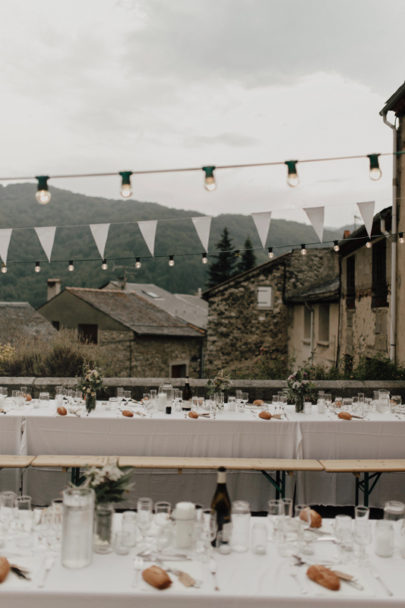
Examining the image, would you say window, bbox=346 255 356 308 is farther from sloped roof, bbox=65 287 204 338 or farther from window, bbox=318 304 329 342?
sloped roof, bbox=65 287 204 338

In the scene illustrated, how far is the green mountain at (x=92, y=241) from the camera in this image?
3609 cm

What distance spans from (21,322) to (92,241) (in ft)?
80.0

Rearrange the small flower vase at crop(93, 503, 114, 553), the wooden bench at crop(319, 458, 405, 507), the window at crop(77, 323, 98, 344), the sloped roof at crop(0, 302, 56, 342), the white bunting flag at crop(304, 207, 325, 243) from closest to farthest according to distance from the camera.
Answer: the small flower vase at crop(93, 503, 114, 553), the wooden bench at crop(319, 458, 405, 507), the white bunting flag at crop(304, 207, 325, 243), the sloped roof at crop(0, 302, 56, 342), the window at crop(77, 323, 98, 344)

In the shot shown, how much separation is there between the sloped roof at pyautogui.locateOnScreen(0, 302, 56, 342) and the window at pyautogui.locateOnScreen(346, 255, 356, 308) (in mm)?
12442

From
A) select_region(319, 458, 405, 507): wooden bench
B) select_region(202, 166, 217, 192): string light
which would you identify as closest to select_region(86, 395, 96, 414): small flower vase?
select_region(319, 458, 405, 507): wooden bench

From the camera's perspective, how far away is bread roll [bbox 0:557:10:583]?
7.18 feet

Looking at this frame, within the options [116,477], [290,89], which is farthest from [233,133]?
[116,477]

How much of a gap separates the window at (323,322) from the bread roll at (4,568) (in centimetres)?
1581

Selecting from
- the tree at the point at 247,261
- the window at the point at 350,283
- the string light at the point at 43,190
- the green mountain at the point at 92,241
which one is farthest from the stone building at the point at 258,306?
the tree at the point at 247,261

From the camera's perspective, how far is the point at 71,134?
40531 mm

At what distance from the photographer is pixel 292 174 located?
4.58m

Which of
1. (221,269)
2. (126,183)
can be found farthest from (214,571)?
(221,269)

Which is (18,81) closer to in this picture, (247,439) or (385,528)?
(247,439)

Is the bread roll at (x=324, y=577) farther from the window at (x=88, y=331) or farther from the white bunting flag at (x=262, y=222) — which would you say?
the window at (x=88, y=331)
